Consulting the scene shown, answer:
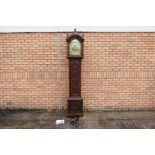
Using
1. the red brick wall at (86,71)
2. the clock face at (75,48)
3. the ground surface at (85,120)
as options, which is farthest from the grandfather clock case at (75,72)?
the red brick wall at (86,71)

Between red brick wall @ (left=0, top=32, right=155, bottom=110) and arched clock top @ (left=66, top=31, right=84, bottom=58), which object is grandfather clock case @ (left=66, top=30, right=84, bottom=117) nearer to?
arched clock top @ (left=66, top=31, right=84, bottom=58)

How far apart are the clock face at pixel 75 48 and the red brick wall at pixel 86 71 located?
0.59 m

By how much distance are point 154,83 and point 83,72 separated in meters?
1.92

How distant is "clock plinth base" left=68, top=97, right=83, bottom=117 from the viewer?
6805mm

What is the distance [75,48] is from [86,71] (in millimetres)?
904

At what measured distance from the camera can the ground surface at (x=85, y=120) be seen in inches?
Answer: 244

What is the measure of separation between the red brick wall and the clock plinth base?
0.55 metres

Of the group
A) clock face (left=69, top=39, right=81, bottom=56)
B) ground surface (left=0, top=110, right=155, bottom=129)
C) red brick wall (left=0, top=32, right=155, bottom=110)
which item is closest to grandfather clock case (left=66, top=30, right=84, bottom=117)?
clock face (left=69, top=39, right=81, bottom=56)

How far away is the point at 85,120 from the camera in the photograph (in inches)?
260

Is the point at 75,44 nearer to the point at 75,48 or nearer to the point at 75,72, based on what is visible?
the point at 75,48

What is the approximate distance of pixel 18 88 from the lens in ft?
24.1

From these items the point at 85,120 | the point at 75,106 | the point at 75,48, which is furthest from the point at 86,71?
the point at 85,120

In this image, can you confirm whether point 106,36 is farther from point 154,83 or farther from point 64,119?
point 64,119

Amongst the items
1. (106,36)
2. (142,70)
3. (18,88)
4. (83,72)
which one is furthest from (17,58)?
(142,70)
